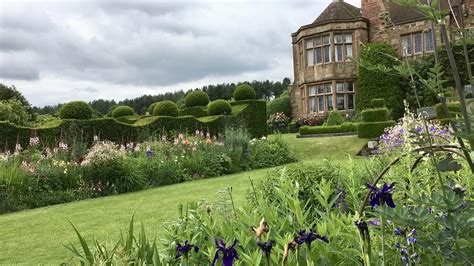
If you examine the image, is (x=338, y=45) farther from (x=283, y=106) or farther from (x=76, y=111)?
(x=76, y=111)

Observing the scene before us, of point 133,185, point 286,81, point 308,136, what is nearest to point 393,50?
point 308,136

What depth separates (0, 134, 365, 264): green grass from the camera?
17.3ft

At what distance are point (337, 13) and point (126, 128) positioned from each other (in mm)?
16122

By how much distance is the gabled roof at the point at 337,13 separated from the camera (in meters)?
25.3

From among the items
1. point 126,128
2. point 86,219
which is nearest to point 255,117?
point 126,128

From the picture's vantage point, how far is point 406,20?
2411cm

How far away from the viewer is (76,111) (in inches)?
639

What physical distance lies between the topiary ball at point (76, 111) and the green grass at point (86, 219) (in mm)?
7735

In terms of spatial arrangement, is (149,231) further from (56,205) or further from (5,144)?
(5,144)

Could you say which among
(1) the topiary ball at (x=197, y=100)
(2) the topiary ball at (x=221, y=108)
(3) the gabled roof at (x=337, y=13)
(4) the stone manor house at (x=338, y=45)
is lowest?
(2) the topiary ball at (x=221, y=108)

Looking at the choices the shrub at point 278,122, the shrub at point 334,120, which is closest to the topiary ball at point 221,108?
the shrub at point 334,120

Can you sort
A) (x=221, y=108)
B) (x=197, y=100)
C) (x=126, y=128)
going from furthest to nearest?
1. (x=197, y=100)
2. (x=221, y=108)
3. (x=126, y=128)

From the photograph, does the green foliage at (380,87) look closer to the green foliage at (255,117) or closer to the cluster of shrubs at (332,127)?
the cluster of shrubs at (332,127)

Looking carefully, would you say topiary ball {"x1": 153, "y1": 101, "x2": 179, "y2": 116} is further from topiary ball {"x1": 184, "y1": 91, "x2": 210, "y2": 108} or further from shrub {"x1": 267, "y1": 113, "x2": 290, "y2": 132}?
shrub {"x1": 267, "y1": 113, "x2": 290, "y2": 132}
